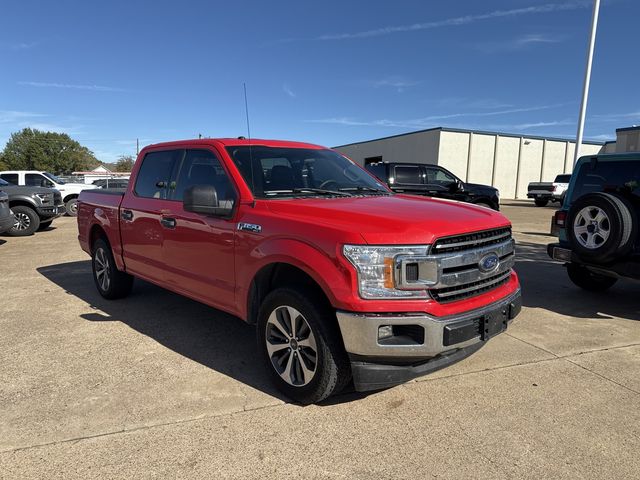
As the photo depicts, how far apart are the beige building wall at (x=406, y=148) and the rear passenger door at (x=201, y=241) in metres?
30.9

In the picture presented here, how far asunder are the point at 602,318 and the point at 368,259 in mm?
4006

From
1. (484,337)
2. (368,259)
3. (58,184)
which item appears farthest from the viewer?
(58,184)

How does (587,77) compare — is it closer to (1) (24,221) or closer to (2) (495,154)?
(2) (495,154)

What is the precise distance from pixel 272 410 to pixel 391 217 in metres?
1.54

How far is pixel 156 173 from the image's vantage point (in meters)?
4.86

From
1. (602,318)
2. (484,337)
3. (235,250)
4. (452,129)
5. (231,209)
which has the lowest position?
(602,318)

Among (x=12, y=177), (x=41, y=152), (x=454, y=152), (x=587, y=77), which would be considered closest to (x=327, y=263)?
(x=12, y=177)

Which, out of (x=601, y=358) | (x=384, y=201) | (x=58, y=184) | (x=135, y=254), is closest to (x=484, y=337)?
(x=384, y=201)

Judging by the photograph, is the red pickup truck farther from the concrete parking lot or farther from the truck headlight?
the concrete parking lot

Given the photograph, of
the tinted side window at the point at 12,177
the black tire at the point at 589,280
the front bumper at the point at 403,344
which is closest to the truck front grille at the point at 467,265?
the front bumper at the point at 403,344

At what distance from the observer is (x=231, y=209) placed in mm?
3604

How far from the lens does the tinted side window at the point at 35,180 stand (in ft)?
51.6

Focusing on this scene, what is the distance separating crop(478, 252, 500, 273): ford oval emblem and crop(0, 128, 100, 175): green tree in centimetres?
10241

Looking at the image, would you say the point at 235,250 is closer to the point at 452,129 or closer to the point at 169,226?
the point at 169,226
